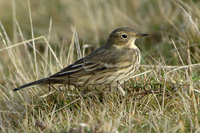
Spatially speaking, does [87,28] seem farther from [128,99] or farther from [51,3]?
[128,99]

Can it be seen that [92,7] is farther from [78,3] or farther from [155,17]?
[155,17]

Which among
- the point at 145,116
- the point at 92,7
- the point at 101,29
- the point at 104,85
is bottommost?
the point at 145,116

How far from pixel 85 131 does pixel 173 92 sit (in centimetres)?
166

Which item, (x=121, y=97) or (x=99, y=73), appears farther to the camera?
(x=99, y=73)

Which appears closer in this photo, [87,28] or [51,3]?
[87,28]

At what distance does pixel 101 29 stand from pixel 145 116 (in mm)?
4610

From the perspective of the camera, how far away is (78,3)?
29.9ft

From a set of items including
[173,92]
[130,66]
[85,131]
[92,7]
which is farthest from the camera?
[92,7]

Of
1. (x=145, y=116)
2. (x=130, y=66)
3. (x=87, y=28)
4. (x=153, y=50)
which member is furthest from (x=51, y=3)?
(x=145, y=116)

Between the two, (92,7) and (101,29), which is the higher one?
(92,7)

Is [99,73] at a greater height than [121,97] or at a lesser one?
greater

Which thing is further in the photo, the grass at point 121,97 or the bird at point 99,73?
the bird at point 99,73

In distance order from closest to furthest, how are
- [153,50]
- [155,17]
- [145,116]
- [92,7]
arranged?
[145,116], [153,50], [155,17], [92,7]

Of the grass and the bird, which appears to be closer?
the grass
